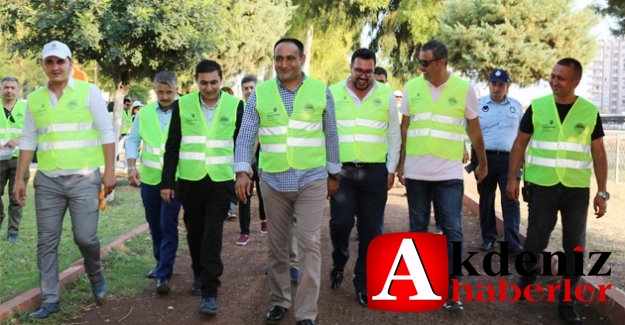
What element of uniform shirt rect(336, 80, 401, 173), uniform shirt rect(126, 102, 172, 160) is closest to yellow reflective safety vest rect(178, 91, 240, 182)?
uniform shirt rect(126, 102, 172, 160)

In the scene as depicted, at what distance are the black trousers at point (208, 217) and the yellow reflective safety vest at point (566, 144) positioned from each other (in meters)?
2.68

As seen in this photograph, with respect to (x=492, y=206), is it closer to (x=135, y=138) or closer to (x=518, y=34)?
(x=135, y=138)

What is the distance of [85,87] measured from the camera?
561 cm

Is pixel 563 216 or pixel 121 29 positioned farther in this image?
pixel 121 29

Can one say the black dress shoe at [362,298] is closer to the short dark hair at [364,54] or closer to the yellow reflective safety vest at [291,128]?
the yellow reflective safety vest at [291,128]

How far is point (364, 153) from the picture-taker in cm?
587

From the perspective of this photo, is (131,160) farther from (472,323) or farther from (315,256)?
(472,323)

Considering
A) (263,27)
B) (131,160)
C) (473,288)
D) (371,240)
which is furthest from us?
(263,27)

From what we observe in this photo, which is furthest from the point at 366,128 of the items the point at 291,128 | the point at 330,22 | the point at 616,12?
the point at 330,22

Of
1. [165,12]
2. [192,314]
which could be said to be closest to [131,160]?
[192,314]

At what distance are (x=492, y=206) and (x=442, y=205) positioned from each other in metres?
2.73

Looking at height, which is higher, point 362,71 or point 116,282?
point 362,71

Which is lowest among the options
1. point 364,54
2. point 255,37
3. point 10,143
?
point 10,143

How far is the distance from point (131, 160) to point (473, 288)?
364cm
